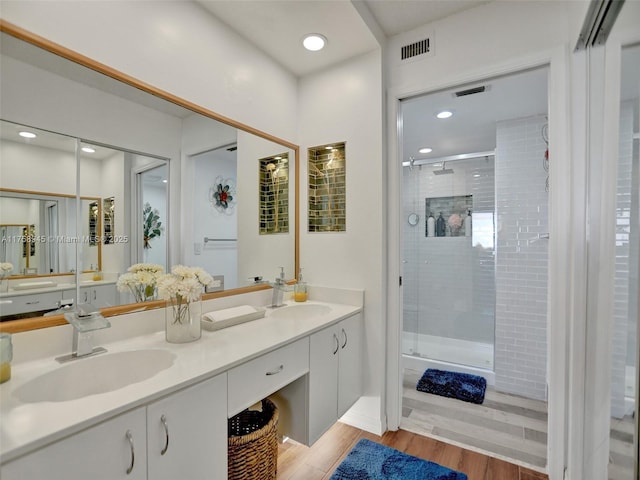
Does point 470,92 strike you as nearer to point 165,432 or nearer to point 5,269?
point 165,432

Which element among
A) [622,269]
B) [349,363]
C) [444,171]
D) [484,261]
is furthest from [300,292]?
[444,171]

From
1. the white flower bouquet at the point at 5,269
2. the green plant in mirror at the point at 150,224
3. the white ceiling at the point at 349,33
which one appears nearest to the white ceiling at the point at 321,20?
the white ceiling at the point at 349,33

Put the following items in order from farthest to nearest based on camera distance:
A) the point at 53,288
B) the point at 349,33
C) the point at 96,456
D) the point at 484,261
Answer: the point at 484,261
the point at 349,33
the point at 53,288
the point at 96,456

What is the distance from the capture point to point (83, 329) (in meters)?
1.15

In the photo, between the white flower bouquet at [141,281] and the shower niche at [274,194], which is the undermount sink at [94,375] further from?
the shower niche at [274,194]

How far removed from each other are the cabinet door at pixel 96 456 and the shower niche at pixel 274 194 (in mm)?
1438

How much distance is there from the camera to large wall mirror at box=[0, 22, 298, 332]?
1.14 metres

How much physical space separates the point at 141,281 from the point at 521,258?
116 inches

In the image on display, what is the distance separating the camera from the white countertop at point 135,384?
75 cm

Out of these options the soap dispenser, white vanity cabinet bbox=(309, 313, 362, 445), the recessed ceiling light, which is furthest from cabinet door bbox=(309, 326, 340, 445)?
the recessed ceiling light

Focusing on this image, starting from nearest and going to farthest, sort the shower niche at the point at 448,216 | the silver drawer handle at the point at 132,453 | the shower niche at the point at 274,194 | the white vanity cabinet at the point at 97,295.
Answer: the silver drawer handle at the point at 132,453 < the white vanity cabinet at the point at 97,295 < the shower niche at the point at 274,194 < the shower niche at the point at 448,216

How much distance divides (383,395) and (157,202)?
1.79 m

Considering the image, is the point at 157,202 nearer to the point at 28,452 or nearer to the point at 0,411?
the point at 0,411

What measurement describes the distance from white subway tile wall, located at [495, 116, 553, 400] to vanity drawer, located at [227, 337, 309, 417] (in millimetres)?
2157
